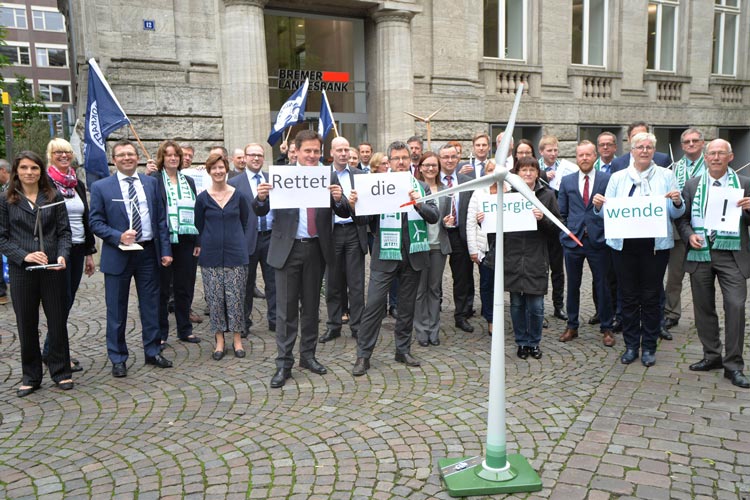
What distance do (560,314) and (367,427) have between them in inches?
165

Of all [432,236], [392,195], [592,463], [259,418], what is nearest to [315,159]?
[392,195]

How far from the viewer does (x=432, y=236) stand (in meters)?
6.72

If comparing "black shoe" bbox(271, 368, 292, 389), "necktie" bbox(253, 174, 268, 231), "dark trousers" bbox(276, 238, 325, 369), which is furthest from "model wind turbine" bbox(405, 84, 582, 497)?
"necktie" bbox(253, 174, 268, 231)

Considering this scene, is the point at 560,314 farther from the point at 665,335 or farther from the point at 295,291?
the point at 295,291

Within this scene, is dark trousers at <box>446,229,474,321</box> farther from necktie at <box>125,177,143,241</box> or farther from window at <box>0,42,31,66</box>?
window at <box>0,42,31,66</box>

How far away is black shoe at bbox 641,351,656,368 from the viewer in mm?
5898

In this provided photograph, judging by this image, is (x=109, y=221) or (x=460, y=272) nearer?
(x=109, y=221)

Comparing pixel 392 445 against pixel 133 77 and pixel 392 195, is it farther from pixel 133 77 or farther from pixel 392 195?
pixel 133 77

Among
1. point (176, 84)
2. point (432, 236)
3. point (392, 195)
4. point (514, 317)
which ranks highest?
point (176, 84)

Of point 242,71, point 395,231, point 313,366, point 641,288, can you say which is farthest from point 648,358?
point 242,71

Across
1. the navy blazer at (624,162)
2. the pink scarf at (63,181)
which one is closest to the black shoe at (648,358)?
the navy blazer at (624,162)

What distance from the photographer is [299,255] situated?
5707mm

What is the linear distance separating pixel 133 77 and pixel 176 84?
2.74 feet


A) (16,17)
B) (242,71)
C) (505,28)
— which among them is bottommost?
(242,71)
